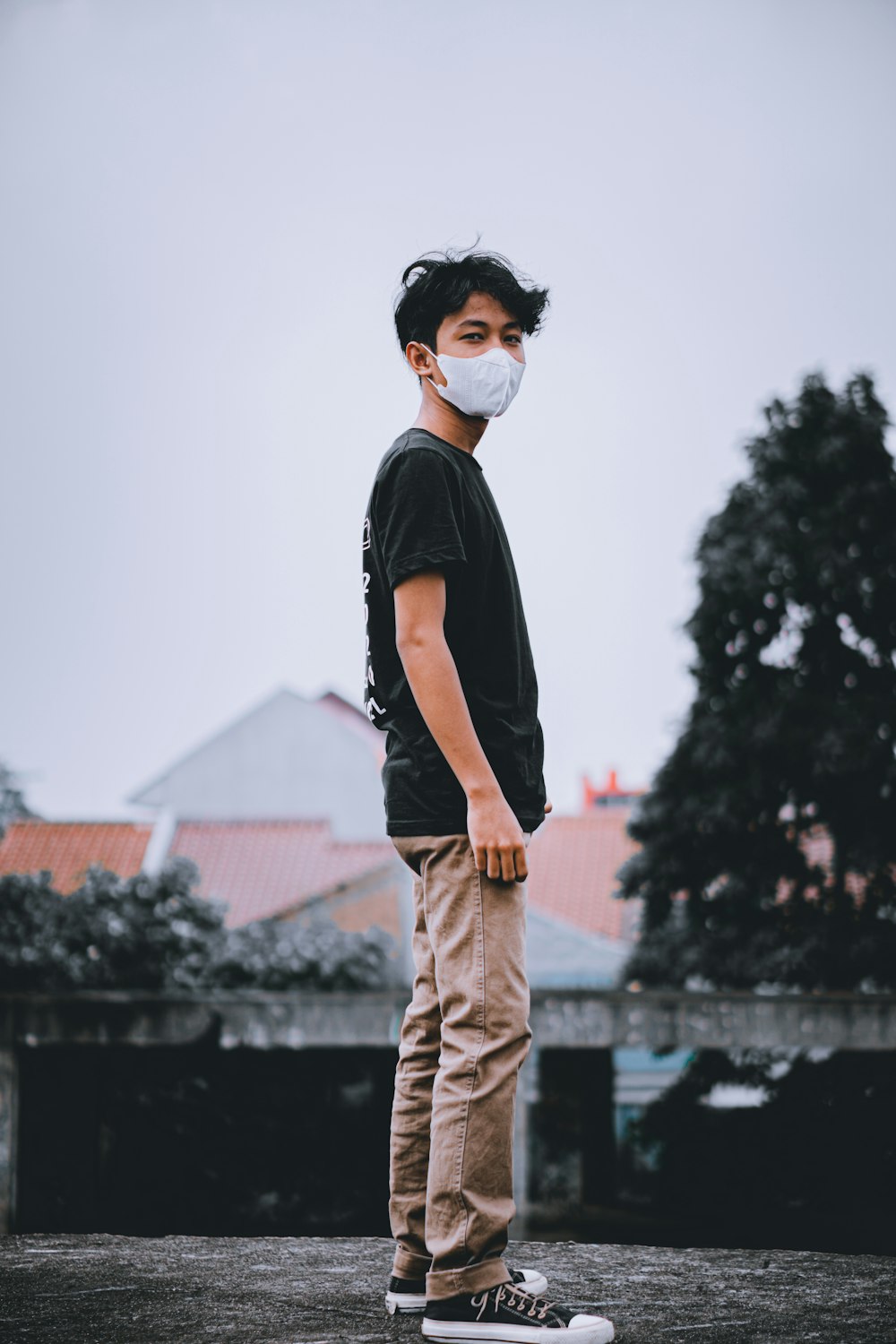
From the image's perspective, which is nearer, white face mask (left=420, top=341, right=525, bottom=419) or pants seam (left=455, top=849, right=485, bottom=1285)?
pants seam (left=455, top=849, right=485, bottom=1285)

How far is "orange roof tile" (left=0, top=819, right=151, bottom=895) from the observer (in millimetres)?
27391

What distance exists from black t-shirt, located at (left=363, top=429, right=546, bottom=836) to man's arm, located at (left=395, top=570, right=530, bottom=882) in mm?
47

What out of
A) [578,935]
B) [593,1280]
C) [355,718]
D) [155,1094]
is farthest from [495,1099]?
[355,718]

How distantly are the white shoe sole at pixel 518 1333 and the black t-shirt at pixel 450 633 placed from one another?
0.78 m

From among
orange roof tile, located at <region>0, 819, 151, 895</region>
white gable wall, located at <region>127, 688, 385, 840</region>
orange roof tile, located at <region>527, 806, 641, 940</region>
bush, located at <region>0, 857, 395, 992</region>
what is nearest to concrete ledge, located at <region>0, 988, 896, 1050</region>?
bush, located at <region>0, 857, 395, 992</region>

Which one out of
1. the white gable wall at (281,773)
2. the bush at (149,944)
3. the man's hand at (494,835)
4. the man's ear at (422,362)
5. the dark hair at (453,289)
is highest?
the white gable wall at (281,773)

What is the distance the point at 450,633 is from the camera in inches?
→ 94.5

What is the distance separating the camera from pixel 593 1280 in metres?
2.68

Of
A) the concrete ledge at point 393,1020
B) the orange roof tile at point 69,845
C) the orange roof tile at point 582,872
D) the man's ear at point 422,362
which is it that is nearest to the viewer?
the man's ear at point 422,362

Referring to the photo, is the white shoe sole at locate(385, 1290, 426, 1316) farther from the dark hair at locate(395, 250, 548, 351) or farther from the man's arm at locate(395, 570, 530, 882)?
the dark hair at locate(395, 250, 548, 351)

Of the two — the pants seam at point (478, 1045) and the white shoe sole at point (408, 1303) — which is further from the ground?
A: the pants seam at point (478, 1045)

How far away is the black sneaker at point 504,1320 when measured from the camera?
2.09 m

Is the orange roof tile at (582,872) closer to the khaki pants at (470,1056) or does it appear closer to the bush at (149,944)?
the bush at (149,944)

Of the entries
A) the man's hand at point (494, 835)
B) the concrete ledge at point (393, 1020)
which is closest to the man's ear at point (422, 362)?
the man's hand at point (494, 835)
